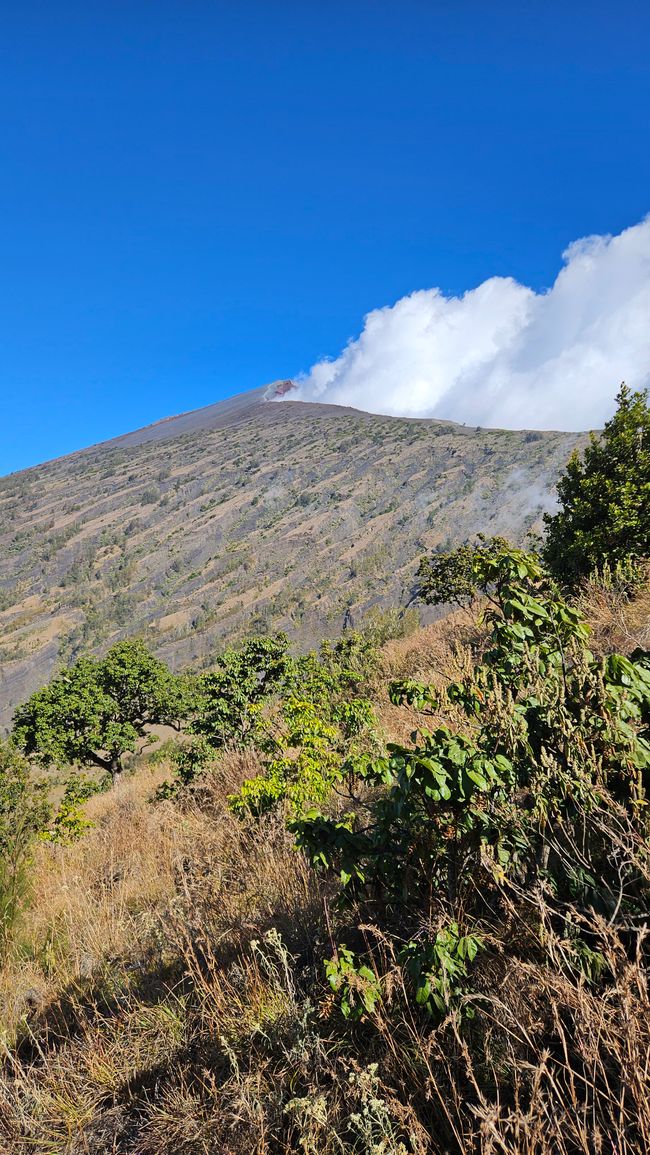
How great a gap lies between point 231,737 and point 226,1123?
6827 millimetres

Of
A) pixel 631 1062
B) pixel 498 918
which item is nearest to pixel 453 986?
pixel 498 918

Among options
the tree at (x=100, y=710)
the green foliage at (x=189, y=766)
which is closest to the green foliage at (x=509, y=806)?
the green foliage at (x=189, y=766)

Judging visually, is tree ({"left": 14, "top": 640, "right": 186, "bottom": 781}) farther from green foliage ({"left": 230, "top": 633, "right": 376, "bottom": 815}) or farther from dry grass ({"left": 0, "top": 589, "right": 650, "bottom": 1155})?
dry grass ({"left": 0, "top": 589, "right": 650, "bottom": 1155})

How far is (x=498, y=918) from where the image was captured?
1.91 meters

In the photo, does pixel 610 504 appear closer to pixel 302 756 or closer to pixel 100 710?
pixel 302 756

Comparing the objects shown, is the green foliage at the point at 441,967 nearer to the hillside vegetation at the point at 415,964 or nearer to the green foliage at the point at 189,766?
the hillside vegetation at the point at 415,964

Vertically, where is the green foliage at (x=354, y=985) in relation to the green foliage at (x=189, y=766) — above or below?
Result: above

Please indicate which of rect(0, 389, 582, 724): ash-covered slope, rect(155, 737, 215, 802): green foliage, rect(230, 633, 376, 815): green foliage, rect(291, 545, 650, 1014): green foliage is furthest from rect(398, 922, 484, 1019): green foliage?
rect(0, 389, 582, 724): ash-covered slope

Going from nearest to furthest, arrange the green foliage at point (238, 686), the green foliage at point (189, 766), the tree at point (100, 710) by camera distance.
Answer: the green foliage at point (189, 766), the green foliage at point (238, 686), the tree at point (100, 710)

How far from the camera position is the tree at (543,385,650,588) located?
934 cm

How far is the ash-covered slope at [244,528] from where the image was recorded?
257 ft

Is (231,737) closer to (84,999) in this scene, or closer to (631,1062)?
(84,999)

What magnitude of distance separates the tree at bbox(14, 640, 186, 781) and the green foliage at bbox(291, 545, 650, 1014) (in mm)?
14891

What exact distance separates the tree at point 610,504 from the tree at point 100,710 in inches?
496
